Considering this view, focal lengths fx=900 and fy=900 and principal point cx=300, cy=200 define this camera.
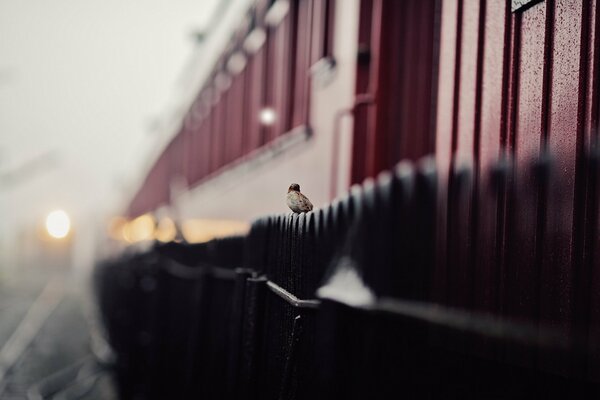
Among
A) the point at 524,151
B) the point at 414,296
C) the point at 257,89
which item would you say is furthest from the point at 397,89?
the point at 257,89

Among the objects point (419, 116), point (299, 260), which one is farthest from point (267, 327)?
point (419, 116)

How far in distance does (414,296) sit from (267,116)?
508 cm

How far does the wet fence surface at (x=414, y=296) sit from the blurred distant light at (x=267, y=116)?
13.2 feet

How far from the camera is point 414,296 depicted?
13.8 ft

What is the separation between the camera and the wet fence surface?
2369 millimetres

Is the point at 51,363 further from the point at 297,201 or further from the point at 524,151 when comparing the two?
the point at 297,201

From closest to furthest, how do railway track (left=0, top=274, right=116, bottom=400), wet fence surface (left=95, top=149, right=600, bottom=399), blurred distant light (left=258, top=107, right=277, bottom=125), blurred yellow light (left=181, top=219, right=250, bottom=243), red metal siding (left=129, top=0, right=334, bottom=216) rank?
1. wet fence surface (left=95, top=149, right=600, bottom=399)
2. red metal siding (left=129, top=0, right=334, bottom=216)
3. blurred distant light (left=258, top=107, right=277, bottom=125)
4. railway track (left=0, top=274, right=116, bottom=400)
5. blurred yellow light (left=181, top=219, right=250, bottom=243)

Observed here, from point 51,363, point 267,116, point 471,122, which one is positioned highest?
point 267,116

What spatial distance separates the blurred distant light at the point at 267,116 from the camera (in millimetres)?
8688

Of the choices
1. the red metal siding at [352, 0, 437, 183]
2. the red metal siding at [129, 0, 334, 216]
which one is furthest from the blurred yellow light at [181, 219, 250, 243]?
the red metal siding at [352, 0, 437, 183]

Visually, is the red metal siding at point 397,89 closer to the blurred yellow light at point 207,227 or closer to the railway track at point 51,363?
the blurred yellow light at point 207,227

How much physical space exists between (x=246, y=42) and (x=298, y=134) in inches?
136

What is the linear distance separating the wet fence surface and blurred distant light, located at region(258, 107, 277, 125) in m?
4.02

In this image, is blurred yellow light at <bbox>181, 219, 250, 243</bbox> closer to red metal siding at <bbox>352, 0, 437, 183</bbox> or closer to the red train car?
the red train car
